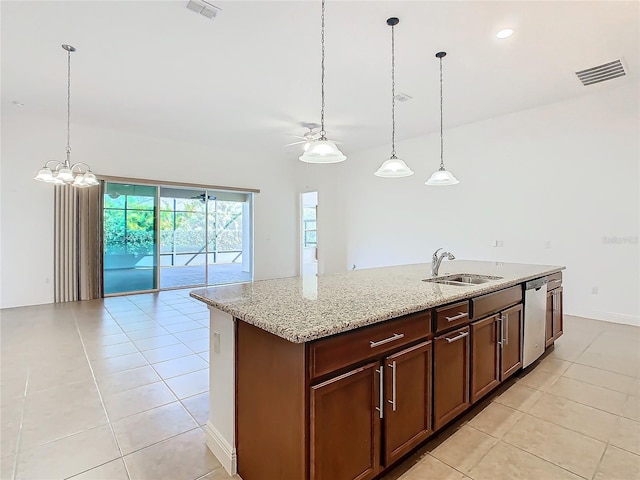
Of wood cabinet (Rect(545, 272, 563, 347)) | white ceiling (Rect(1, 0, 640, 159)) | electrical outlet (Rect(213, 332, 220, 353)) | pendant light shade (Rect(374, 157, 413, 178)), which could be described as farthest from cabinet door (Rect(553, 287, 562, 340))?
electrical outlet (Rect(213, 332, 220, 353))

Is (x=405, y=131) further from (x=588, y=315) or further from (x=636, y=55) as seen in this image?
(x=588, y=315)

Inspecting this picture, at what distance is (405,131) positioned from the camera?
6.30 m

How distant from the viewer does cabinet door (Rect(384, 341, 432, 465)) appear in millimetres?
1626

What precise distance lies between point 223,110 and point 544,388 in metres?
5.31

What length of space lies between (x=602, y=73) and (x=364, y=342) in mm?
4704

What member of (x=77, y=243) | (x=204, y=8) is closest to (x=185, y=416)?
(x=204, y=8)

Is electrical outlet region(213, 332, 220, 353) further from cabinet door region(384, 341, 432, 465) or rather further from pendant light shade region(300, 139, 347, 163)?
pendant light shade region(300, 139, 347, 163)

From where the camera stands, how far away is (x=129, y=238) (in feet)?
21.7

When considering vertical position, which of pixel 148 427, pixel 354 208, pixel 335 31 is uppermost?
pixel 335 31

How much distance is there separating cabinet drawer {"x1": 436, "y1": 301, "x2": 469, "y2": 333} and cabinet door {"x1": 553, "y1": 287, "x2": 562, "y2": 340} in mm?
1957

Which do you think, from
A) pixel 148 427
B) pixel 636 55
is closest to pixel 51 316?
pixel 148 427

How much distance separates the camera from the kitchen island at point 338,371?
1.36 m

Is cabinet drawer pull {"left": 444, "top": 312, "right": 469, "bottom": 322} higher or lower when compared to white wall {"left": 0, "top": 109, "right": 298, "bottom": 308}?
lower

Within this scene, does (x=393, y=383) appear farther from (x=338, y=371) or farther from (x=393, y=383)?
(x=338, y=371)
